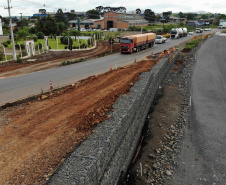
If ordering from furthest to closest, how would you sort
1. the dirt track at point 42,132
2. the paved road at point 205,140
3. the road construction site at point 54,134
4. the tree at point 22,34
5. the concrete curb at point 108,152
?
1. the tree at point 22,34
2. the paved road at point 205,140
3. the dirt track at point 42,132
4. the road construction site at point 54,134
5. the concrete curb at point 108,152

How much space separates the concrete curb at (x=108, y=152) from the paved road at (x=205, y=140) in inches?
→ 96.5

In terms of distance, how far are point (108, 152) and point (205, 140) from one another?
642 centimetres

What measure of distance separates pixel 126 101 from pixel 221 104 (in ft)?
28.3

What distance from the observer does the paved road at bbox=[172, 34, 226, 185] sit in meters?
8.27

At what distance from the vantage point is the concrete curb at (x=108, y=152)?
5238mm

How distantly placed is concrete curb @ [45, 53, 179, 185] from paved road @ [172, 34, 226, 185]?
2451 millimetres

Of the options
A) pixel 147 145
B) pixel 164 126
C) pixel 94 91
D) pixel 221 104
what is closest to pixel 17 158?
pixel 147 145

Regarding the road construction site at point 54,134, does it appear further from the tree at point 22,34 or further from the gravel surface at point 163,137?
the tree at point 22,34

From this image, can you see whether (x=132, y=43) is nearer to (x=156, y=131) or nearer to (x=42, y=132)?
(x=156, y=131)

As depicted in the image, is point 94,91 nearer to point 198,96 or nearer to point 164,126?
point 164,126

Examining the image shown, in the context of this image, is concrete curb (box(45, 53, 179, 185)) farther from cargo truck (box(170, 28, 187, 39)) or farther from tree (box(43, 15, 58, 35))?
cargo truck (box(170, 28, 187, 39))

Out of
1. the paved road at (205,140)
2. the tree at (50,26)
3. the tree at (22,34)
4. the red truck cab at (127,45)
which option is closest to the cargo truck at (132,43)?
the red truck cab at (127,45)

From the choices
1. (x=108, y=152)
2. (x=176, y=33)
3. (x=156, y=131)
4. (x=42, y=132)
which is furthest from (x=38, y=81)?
(x=176, y=33)

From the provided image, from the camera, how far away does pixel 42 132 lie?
8.29m
